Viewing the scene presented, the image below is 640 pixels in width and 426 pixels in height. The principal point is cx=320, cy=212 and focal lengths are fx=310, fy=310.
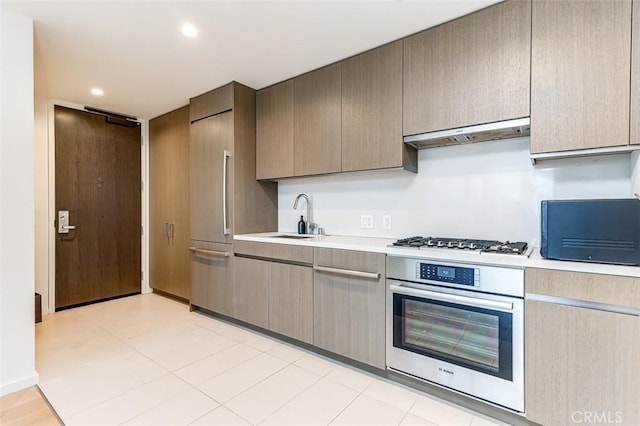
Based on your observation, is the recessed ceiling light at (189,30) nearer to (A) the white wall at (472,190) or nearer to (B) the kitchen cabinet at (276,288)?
(A) the white wall at (472,190)

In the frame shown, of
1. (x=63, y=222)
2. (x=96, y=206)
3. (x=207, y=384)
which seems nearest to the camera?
(x=207, y=384)

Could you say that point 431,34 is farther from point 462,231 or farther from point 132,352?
point 132,352

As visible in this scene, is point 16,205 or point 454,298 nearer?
point 454,298

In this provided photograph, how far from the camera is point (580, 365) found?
1.47 meters

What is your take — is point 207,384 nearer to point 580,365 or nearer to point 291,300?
point 291,300

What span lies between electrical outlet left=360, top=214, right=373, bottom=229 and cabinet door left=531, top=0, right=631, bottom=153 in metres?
1.35

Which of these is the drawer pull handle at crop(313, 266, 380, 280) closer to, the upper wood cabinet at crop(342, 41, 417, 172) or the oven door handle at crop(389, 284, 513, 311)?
the oven door handle at crop(389, 284, 513, 311)

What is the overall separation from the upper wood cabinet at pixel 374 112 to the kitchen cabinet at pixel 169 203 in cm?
224

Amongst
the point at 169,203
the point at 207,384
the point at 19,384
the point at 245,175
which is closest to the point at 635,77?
the point at 245,175

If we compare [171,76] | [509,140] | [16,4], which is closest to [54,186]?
[171,76]

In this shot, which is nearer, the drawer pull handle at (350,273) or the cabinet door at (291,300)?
the drawer pull handle at (350,273)

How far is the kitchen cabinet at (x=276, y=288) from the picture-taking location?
2.50 m

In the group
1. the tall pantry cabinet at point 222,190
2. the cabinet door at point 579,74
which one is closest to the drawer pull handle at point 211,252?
the tall pantry cabinet at point 222,190

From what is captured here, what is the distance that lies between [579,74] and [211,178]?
300 centimetres
